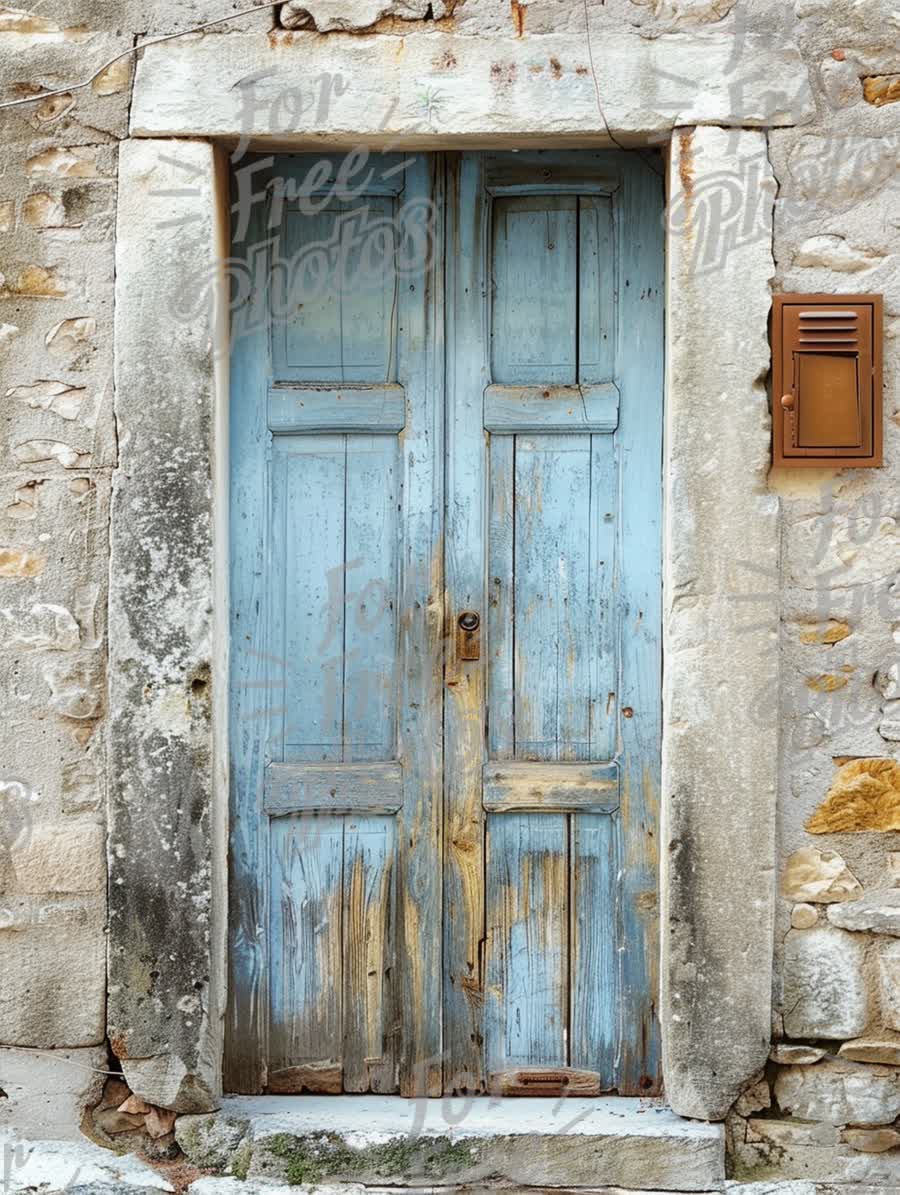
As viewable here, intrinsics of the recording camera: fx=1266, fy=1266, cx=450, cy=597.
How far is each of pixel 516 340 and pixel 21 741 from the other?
4.93 ft

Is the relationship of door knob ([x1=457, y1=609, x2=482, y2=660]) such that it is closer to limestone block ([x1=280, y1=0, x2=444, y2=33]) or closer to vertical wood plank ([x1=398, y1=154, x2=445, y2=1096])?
vertical wood plank ([x1=398, y1=154, x2=445, y2=1096])

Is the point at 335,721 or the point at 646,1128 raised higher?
the point at 335,721

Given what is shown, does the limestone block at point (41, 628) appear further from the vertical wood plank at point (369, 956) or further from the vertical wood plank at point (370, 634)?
the vertical wood plank at point (369, 956)

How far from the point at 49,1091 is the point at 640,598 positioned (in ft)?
5.90

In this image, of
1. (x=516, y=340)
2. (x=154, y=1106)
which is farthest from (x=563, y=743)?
(x=154, y=1106)

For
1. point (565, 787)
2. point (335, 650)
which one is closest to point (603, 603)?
point (565, 787)

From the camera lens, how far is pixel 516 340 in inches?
121

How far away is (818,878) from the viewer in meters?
2.85

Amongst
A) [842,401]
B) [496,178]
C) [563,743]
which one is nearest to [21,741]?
[563,743]

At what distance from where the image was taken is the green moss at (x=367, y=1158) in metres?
2.86

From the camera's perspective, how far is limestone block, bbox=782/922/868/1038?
9.32ft

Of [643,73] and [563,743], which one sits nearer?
[643,73]

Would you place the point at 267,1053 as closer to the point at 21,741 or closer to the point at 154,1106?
the point at 154,1106

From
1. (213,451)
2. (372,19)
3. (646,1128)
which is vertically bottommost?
(646,1128)
